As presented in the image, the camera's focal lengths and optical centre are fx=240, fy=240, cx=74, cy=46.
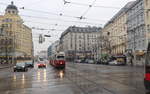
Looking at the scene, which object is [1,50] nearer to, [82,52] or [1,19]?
[1,19]

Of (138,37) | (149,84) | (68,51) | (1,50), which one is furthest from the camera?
(68,51)

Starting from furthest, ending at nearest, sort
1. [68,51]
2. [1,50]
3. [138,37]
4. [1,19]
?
[68,51] < [1,19] < [1,50] < [138,37]

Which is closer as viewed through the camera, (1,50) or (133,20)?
(133,20)

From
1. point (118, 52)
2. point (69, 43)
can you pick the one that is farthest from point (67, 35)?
point (118, 52)

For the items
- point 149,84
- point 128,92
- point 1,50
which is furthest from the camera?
point 1,50

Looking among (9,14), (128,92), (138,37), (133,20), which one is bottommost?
(128,92)

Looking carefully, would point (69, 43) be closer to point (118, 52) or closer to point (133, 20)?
point (118, 52)

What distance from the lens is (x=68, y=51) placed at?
146750mm

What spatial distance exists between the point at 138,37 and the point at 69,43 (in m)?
89.4

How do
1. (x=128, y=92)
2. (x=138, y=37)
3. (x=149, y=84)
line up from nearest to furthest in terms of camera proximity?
1. (x=149, y=84)
2. (x=128, y=92)
3. (x=138, y=37)

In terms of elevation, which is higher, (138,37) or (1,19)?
(1,19)

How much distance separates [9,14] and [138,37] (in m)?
54.8

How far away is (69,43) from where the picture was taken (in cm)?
14725

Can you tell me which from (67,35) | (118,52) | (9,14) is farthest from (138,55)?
(67,35)
